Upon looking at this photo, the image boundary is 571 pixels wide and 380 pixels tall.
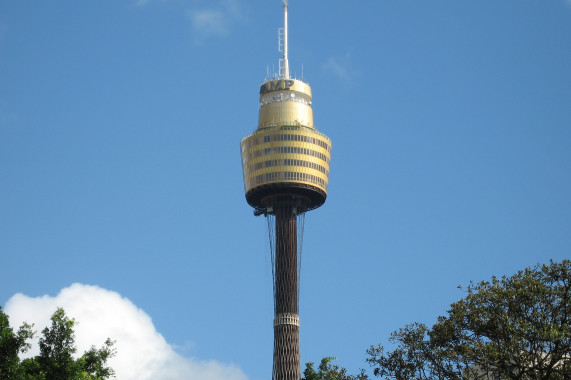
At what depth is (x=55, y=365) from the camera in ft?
363

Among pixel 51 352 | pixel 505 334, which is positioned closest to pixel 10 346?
pixel 51 352

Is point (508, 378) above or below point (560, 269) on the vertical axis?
below

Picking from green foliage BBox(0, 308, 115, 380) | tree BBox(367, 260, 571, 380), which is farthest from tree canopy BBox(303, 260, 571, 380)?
green foliage BBox(0, 308, 115, 380)

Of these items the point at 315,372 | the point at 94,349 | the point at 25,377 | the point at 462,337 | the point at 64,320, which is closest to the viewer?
the point at 462,337

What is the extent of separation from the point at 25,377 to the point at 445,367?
43492 millimetres

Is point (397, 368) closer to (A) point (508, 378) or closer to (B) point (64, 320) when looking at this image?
(A) point (508, 378)

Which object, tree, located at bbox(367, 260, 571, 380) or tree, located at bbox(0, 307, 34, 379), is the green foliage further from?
tree, located at bbox(367, 260, 571, 380)

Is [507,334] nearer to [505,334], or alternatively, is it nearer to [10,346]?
[505,334]

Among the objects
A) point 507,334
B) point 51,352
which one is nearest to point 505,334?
point 507,334

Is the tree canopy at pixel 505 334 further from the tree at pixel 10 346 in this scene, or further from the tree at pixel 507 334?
the tree at pixel 10 346

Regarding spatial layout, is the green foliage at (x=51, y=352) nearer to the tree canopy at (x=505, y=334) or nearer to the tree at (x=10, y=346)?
the tree at (x=10, y=346)

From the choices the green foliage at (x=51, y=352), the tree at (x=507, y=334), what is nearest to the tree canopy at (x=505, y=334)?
the tree at (x=507, y=334)

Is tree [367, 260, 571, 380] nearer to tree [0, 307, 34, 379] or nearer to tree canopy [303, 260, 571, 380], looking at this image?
tree canopy [303, 260, 571, 380]

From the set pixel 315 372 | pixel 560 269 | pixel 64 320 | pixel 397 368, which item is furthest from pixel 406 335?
pixel 315 372
